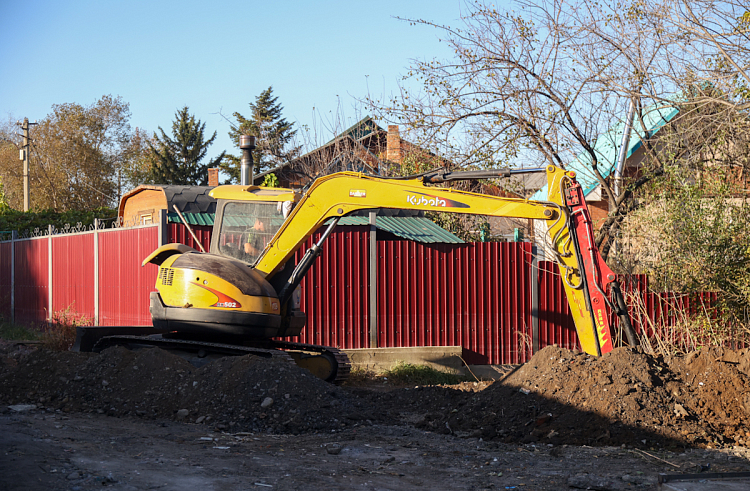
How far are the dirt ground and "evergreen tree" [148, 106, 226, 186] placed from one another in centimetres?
3526

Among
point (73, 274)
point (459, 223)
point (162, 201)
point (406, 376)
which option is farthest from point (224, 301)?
point (162, 201)

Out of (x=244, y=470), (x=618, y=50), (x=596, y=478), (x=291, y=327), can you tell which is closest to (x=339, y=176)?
(x=291, y=327)

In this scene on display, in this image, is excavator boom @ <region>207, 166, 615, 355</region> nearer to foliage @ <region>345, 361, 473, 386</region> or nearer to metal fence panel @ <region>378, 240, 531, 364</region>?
foliage @ <region>345, 361, 473, 386</region>

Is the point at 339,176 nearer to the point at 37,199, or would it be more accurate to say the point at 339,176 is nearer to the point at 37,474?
the point at 37,474

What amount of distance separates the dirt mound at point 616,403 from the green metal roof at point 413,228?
18.4 feet

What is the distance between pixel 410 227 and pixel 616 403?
28.4 ft

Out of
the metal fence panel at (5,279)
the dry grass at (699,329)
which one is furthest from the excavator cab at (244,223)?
the metal fence panel at (5,279)

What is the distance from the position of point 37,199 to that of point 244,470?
40.8m

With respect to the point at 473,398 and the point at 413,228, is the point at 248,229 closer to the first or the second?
the point at 473,398

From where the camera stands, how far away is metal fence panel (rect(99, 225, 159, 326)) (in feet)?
36.4

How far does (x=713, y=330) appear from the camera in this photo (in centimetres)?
1043

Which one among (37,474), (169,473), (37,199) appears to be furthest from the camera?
(37,199)

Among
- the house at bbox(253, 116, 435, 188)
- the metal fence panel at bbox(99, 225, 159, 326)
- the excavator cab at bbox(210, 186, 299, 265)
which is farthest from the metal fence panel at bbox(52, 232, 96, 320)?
the house at bbox(253, 116, 435, 188)

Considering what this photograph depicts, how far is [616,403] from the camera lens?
6805 mm
